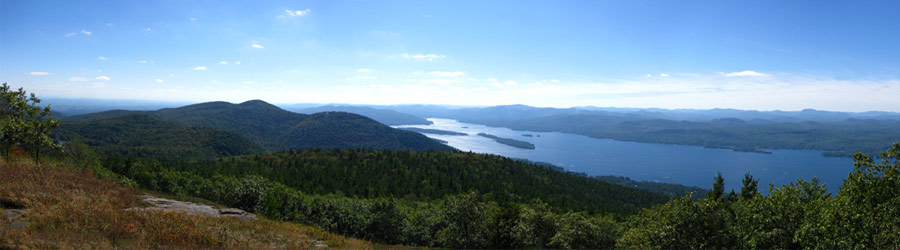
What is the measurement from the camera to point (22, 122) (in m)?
23.8

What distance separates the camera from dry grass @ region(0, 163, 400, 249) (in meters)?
12.1

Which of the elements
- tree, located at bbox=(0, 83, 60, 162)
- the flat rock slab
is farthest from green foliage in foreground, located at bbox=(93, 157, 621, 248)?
tree, located at bbox=(0, 83, 60, 162)

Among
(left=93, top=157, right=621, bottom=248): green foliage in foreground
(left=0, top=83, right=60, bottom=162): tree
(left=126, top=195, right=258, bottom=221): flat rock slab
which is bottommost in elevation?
(left=93, top=157, right=621, bottom=248): green foliage in foreground

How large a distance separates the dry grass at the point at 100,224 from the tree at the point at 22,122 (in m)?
2.37

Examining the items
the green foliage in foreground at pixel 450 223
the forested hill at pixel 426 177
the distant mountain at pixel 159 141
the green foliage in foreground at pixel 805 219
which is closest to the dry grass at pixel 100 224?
the green foliage in foreground at pixel 450 223

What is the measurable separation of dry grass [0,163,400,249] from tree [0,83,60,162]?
237cm

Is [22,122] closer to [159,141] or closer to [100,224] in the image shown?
[100,224]

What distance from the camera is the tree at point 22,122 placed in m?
23.8

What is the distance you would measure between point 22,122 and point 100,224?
1821 centimetres

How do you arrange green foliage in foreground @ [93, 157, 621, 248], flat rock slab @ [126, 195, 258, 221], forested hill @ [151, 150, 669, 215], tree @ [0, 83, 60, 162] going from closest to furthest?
1. flat rock slab @ [126, 195, 258, 221]
2. tree @ [0, 83, 60, 162]
3. green foliage in foreground @ [93, 157, 621, 248]
4. forested hill @ [151, 150, 669, 215]

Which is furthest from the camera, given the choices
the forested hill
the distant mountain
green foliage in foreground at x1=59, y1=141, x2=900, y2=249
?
the distant mountain

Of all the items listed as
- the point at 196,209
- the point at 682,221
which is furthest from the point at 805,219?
the point at 196,209

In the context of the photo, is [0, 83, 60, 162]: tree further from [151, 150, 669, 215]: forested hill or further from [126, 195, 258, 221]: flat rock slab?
[151, 150, 669, 215]: forested hill

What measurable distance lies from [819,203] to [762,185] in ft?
724
